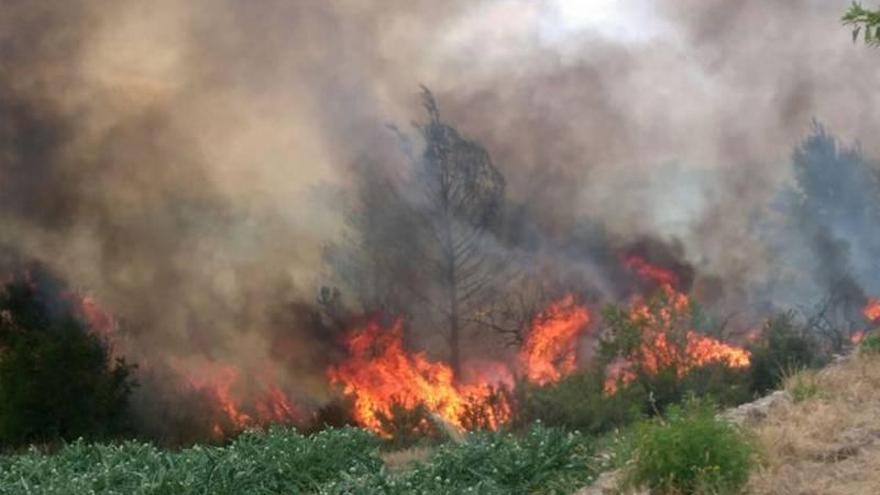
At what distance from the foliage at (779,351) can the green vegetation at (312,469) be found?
727 centimetres

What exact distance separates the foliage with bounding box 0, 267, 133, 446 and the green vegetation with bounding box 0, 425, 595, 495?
8833mm

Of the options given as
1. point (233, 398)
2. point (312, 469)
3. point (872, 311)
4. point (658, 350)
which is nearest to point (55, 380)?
point (233, 398)

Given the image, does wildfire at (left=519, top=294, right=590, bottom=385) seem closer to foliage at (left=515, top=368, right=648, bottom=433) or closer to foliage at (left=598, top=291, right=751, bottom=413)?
foliage at (left=598, top=291, right=751, bottom=413)

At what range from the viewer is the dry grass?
6309mm

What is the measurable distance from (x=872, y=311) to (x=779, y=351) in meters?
4.04

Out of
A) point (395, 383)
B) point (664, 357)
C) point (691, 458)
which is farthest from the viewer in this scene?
point (395, 383)

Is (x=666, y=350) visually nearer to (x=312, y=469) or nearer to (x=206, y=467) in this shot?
(x=312, y=469)

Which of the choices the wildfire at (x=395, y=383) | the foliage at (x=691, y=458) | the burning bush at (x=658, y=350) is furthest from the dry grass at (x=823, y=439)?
the wildfire at (x=395, y=383)

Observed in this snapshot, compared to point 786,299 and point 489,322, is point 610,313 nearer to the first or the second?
point 489,322

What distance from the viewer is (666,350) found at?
16.0 m

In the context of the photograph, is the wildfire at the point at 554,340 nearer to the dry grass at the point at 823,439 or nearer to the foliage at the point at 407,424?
the foliage at the point at 407,424

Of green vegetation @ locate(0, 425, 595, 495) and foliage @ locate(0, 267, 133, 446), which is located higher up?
foliage @ locate(0, 267, 133, 446)

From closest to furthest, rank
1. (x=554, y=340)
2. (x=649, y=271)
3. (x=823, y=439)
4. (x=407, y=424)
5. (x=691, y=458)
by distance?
(x=691, y=458) < (x=823, y=439) < (x=407, y=424) < (x=554, y=340) < (x=649, y=271)

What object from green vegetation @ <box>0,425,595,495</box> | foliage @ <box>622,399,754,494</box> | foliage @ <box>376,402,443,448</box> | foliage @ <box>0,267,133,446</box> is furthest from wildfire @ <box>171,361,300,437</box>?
foliage @ <box>622,399,754,494</box>
